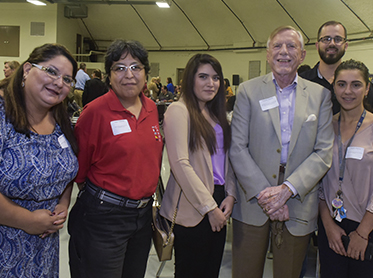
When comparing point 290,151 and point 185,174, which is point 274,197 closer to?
point 290,151

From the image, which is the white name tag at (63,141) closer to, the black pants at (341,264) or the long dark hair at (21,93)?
the long dark hair at (21,93)

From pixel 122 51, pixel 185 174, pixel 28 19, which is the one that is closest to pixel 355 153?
pixel 185 174

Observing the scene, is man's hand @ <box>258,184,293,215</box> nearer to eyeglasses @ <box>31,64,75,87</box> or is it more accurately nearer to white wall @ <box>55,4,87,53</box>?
eyeglasses @ <box>31,64,75,87</box>

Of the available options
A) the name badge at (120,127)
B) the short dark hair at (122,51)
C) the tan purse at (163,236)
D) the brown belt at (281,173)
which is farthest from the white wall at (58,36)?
the name badge at (120,127)

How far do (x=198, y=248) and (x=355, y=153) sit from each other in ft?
3.72

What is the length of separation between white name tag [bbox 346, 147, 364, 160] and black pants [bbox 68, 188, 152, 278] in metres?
1.30

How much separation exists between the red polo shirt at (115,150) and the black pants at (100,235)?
111 mm

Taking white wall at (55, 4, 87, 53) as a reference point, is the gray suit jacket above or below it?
below

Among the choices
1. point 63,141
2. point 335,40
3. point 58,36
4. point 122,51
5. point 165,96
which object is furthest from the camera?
point 58,36

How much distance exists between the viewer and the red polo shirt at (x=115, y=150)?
1729 mm

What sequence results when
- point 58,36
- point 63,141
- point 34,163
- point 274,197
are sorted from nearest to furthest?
point 34,163, point 63,141, point 274,197, point 58,36

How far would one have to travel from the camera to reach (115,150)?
1.72 metres

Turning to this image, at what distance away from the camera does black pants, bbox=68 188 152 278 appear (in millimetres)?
1726

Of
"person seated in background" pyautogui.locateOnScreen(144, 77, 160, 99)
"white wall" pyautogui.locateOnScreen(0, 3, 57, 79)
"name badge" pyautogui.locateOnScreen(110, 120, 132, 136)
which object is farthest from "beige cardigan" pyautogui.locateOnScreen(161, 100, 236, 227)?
"white wall" pyautogui.locateOnScreen(0, 3, 57, 79)
